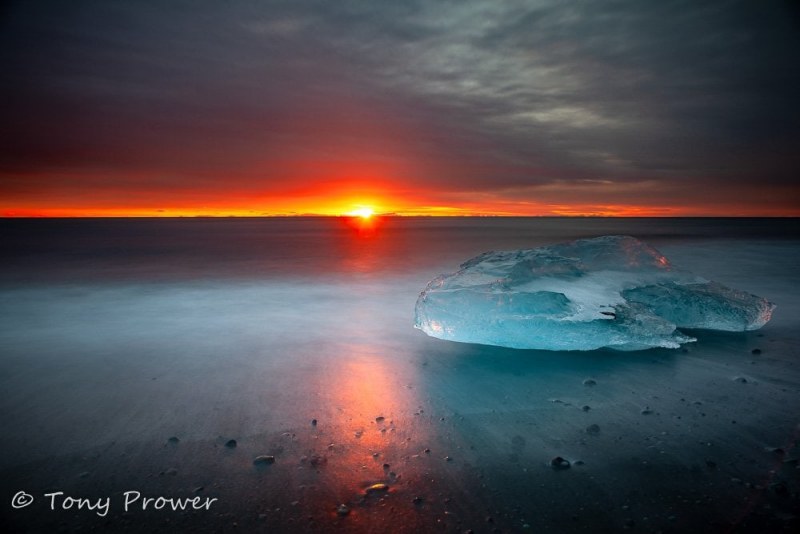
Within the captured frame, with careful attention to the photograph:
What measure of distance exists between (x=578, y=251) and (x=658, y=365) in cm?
289

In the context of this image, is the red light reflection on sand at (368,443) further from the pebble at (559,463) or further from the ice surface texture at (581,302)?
the ice surface texture at (581,302)

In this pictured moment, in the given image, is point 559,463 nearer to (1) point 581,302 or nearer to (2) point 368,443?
(2) point 368,443

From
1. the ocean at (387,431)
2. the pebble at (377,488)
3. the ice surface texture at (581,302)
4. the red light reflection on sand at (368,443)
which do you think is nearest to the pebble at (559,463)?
the ocean at (387,431)

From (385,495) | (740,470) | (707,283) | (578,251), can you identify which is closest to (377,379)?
(385,495)

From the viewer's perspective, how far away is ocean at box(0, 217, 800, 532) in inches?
107

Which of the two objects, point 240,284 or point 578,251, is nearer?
point 578,251

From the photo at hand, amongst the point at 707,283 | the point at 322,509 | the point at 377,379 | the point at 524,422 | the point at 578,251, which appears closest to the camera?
the point at 322,509

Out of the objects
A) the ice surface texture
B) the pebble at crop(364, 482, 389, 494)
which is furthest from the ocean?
the ice surface texture

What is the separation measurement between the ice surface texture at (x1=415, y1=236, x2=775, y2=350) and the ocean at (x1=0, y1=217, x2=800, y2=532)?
10.2 inches

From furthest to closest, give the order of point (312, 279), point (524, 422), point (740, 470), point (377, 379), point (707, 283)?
point (312, 279) < point (707, 283) < point (377, 379) < point (524, 422) < point (740, 470)

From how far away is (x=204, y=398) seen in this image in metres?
4.47

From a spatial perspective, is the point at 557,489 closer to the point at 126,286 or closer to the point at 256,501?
the point at 256,501

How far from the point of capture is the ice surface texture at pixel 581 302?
5.81 meters

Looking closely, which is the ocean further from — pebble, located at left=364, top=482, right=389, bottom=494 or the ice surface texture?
the ice surface texture
